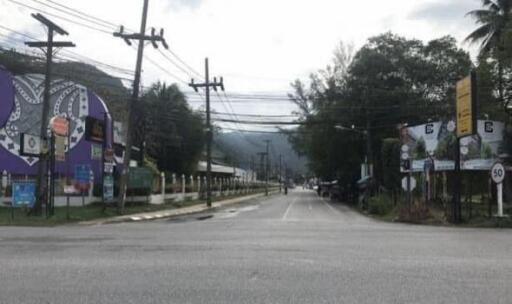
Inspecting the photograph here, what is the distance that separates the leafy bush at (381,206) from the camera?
4172 centimetres

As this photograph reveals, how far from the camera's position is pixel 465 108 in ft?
103

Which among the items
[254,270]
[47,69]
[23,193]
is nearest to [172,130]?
[47,69]

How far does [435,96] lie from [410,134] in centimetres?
2005

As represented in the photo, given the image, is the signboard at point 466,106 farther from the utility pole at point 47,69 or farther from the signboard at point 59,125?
the signboard at point 59,125

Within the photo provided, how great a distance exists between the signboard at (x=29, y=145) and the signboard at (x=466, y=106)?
21025 millimetres

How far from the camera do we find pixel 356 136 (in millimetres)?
69875

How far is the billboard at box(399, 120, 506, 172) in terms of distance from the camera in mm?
43906

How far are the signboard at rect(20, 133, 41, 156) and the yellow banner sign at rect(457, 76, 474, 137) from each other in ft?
68.9

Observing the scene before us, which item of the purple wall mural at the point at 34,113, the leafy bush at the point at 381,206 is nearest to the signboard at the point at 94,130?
the purple wall mural at the point at 34,113

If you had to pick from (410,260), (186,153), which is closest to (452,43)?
(186,153)

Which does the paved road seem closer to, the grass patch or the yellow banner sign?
the grass patch

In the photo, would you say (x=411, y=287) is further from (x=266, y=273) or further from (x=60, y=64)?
(x=60, y=64)

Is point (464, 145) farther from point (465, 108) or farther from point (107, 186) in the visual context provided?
point (107, 186)

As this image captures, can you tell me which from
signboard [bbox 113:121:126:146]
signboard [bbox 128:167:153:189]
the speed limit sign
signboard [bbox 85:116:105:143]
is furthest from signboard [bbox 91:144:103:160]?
the speed limit sign
